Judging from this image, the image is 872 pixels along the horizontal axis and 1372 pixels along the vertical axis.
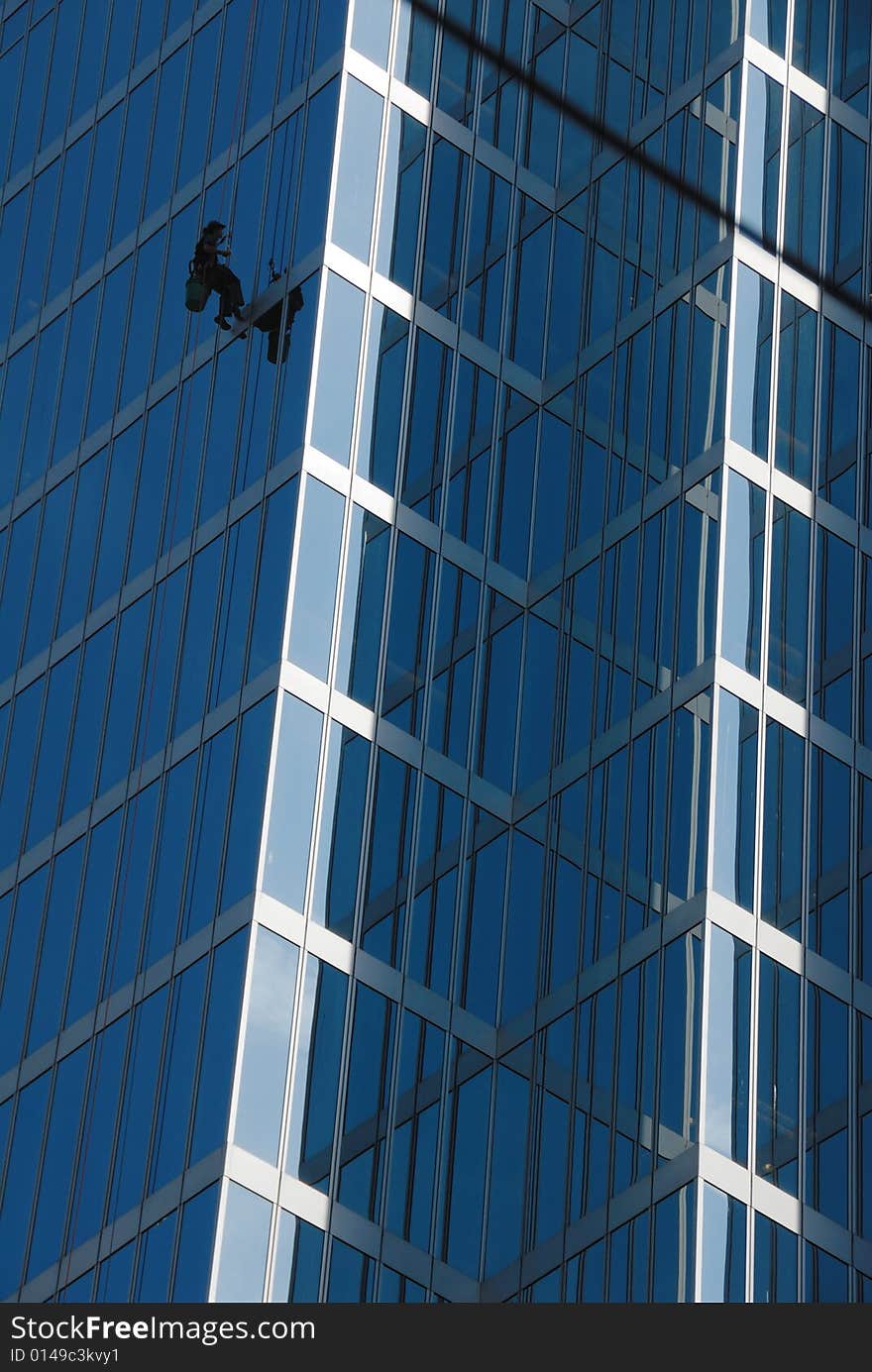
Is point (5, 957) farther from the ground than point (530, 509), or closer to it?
closer to it

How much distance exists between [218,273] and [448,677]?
8515 millimetres

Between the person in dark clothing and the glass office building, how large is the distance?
670 millimetres

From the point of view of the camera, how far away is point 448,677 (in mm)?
57000

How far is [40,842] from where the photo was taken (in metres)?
57.6

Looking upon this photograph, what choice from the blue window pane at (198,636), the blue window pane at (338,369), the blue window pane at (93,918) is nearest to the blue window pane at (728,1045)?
the blue window pane at (198,636)

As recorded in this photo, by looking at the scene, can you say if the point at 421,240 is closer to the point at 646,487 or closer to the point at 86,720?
the point at 646,487

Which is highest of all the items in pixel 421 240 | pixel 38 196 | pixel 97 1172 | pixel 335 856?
pixel 38 196

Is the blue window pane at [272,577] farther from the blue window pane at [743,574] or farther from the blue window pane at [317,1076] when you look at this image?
the blue window pane at [743,574]

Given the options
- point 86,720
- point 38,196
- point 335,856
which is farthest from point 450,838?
point 38,196

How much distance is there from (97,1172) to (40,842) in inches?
316

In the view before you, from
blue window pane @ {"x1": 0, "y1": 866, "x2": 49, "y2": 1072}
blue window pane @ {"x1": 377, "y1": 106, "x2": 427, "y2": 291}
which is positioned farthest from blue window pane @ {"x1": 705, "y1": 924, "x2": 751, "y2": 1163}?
blue window pane @ {"x1": 377, "y1": 106, "x2": 427, "y2": 291}

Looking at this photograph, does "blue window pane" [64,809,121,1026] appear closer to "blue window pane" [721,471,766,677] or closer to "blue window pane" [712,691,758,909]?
"blue window pane" [712,691,758,909]

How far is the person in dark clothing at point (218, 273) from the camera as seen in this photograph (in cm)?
5600

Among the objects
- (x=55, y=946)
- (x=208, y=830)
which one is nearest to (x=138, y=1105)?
(x=208, y=830)
